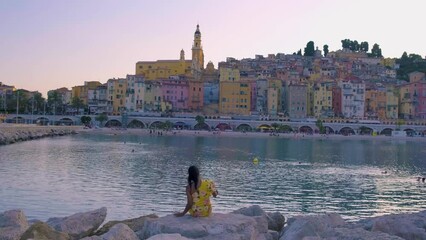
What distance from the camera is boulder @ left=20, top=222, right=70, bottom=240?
8.41 metres

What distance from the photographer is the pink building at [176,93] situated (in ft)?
360

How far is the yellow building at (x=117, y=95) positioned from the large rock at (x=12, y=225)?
328 ft

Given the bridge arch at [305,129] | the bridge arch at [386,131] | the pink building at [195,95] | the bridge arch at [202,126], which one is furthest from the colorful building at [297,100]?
the pink building at [195,95]

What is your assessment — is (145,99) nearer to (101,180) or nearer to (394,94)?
(394,94)

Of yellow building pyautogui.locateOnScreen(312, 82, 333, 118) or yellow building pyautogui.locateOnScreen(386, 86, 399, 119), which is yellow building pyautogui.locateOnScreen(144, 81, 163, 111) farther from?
yellow building pyautogui.locateOnScreen(386, 86, 399, 119)

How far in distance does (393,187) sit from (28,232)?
73.2ft

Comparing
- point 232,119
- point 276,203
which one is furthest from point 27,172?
point 232,119

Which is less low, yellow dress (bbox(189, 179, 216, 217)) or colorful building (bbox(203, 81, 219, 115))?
colorful building (bbox(203, 81, 219, 115))

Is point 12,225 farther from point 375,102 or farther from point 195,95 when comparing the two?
point 375,102

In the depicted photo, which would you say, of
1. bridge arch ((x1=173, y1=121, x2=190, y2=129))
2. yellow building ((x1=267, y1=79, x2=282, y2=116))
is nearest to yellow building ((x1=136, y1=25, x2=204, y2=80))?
yellow building ((x1=267, y1=79, x2=282, y2=116))

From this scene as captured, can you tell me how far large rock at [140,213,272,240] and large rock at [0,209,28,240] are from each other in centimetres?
188

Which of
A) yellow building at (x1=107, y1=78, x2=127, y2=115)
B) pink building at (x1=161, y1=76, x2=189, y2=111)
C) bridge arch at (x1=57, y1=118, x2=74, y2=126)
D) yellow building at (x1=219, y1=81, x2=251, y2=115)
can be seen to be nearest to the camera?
bridge arch at (x1=57, y1=118, x2=74, y2=126)

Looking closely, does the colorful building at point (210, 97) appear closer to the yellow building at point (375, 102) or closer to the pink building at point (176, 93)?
the pink building at point (176, 93)

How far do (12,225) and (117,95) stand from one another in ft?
335
